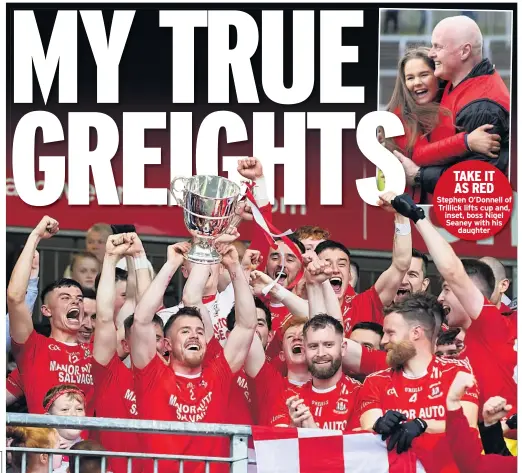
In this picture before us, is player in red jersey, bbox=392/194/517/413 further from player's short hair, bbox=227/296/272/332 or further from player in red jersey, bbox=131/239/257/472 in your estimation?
player in red jersey, bbox=131/239/257/472

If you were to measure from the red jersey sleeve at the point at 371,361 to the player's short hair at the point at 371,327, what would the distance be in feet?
0.29

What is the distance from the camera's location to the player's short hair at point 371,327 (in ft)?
20.4

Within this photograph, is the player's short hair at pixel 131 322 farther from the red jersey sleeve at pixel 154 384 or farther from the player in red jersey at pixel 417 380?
the player in red jersey at pixel 417 380

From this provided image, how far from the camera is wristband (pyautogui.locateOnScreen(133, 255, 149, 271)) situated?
20.3ft

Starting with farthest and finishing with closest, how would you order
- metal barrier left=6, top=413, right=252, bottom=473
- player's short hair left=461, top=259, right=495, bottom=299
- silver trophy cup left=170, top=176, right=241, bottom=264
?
player's short hair left=461, top=259, right=495, bottom=299 → silver trophy cup left=170, top=176, right=241, bottom=264 → metal barrier left=6, top=413, right=252, bottom=473

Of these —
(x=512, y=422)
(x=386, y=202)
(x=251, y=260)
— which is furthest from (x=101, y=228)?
(x=512, y=422)

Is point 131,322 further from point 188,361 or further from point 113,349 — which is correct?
point 188,361

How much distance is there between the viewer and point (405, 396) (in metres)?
6.12

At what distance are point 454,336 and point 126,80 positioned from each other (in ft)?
6.54

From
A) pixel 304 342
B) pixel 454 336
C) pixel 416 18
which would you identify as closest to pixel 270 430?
pixel 304 342

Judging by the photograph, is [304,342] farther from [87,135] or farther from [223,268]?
[87,135]

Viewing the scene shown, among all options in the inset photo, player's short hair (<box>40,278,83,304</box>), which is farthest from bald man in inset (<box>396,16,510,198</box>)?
player's short hair (<box>40,278,83,304</box>)

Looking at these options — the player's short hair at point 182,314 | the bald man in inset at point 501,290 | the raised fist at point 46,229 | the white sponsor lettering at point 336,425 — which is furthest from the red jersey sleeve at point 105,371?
the bald man in inset at point 501,290

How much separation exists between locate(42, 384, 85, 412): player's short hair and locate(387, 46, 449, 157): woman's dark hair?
1.95m
